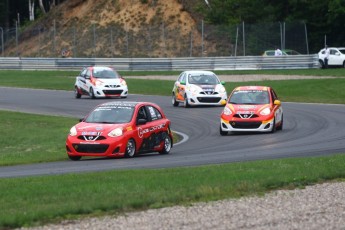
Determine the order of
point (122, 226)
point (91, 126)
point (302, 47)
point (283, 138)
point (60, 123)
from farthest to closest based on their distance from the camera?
point (302, 47) < point (60, 123) < point (283, 138) < point (91, 126) < point (122, 226)

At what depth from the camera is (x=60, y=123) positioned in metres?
32.6

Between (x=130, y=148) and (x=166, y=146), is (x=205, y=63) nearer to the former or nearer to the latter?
(x=166, y=146)

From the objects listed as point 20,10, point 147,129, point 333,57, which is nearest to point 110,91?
point 147,129

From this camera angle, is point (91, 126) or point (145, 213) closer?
point (145, 213)

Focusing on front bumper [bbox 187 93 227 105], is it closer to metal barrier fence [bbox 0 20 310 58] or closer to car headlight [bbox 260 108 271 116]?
car headlight [bbox 260 108 271 116]

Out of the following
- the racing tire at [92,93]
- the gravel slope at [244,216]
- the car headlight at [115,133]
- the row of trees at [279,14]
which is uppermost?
the row of trees at [279,14]

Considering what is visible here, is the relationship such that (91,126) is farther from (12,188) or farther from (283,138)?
(12,188)

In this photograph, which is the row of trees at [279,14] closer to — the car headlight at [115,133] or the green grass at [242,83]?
the green grass at [242,83]

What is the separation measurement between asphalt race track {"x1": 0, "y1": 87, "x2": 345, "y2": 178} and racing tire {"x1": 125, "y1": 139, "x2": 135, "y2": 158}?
24cm

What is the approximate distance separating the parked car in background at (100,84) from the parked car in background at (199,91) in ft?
17.4

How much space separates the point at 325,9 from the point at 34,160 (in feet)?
193

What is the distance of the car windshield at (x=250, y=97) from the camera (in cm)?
2967

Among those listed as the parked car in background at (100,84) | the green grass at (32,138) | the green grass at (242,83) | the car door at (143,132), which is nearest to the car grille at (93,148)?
the car door at (143,132)

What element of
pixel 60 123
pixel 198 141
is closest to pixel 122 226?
pixel 198 141
